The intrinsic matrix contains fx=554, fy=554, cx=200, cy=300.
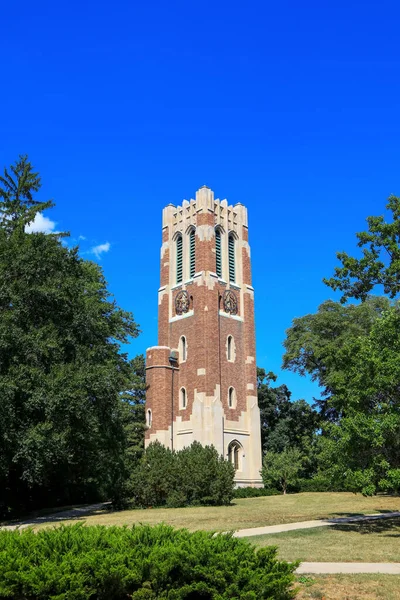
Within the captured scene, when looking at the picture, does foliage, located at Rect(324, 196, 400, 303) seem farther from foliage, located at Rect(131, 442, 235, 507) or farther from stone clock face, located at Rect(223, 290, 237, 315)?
stone clock face, located at Rect(223, 290, 237, 315)

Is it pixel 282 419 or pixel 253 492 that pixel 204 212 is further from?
pixel 253 492

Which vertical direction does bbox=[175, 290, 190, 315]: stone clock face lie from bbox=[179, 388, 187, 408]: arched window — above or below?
above

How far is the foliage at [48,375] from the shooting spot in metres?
18.7

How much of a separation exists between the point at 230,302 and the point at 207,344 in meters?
4.77

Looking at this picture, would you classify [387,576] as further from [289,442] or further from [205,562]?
[289,442]

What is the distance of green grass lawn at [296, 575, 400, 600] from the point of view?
23.2 ft

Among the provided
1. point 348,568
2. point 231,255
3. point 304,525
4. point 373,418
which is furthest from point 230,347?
point 348,568

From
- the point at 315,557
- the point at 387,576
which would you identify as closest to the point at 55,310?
the point at 315,557

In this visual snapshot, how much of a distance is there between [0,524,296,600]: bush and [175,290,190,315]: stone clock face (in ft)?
116

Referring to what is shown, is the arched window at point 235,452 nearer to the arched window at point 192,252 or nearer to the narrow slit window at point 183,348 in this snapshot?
the narrow slit window at point 183,348

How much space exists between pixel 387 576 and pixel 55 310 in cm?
1631

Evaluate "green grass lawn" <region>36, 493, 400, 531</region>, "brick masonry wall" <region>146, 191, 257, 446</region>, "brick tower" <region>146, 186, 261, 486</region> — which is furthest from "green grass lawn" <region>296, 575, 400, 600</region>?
"brick masonry wall" <region>146, 191, 257, 446</region>

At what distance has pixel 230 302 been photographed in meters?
42.5

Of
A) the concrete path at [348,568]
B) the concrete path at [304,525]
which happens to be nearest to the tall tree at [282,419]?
the concrete path at [304,525]
